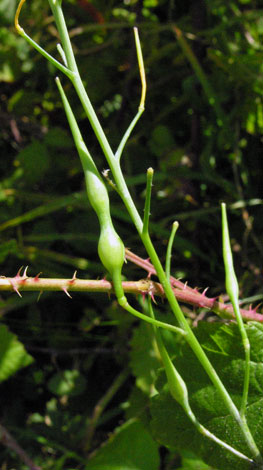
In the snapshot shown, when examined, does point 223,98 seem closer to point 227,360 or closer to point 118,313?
point 118,313

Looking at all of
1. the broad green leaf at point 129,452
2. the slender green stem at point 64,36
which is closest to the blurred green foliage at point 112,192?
the broad green leaf at point 129,452

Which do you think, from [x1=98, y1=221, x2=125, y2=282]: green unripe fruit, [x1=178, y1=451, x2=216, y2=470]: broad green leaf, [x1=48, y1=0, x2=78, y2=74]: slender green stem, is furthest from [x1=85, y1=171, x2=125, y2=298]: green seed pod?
[x1=178, y1=451, x2=216, y2=470]: broad green leaf

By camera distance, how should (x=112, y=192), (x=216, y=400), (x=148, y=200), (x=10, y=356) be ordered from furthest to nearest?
(x=112, y=192) → (x=10, y=356) → (x=216, y=400) → (x=148, y=200)

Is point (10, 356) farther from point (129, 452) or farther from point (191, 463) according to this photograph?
point (191, 463)

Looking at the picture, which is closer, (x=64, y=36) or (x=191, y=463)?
(x=64, y=36)

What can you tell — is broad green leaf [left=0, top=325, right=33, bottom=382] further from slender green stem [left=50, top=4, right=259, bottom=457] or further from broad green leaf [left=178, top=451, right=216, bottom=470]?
slender green stem [left=50, top=4, right=259, bottom=457]

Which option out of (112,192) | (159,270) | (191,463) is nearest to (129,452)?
(191,463)
